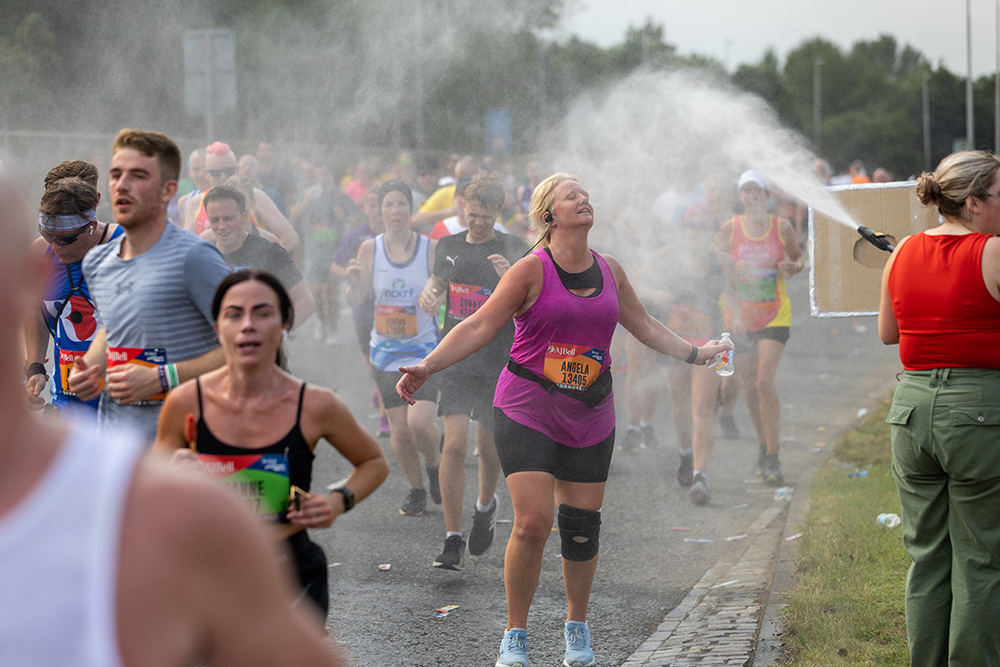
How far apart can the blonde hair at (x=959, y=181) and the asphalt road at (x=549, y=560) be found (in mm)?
2072

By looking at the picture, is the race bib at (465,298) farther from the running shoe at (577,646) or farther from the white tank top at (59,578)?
the white tank top at (59,578)

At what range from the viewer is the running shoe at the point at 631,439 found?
9.02 metres

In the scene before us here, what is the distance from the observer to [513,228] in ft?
50.8

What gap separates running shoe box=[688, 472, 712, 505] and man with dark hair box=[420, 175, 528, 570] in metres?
1.65

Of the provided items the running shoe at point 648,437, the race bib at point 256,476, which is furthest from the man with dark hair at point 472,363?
the running shoe at point 648,437

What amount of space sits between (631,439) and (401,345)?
8.73ft

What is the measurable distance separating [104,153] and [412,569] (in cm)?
1375

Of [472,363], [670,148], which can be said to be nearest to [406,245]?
[472,363]

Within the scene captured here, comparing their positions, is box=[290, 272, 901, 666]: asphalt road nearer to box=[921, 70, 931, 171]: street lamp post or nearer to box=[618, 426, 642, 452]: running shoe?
box=[618, 426, 642, 452]: running shoe

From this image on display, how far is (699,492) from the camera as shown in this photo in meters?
7.18

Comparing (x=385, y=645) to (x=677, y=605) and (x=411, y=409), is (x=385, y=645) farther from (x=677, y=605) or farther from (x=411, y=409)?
(x=411, y=409)

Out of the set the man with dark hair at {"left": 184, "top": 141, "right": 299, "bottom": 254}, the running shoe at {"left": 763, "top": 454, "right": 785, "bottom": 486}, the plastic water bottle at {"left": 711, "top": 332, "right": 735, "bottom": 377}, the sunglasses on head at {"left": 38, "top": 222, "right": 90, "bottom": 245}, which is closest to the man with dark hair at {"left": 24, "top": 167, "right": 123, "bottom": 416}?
the sunglasses on head at {"left": 38, "top": 222, "right": 90, "bottom": 245}

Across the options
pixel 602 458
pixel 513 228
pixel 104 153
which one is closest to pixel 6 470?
pixel 602 458

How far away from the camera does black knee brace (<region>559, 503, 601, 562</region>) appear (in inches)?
173
